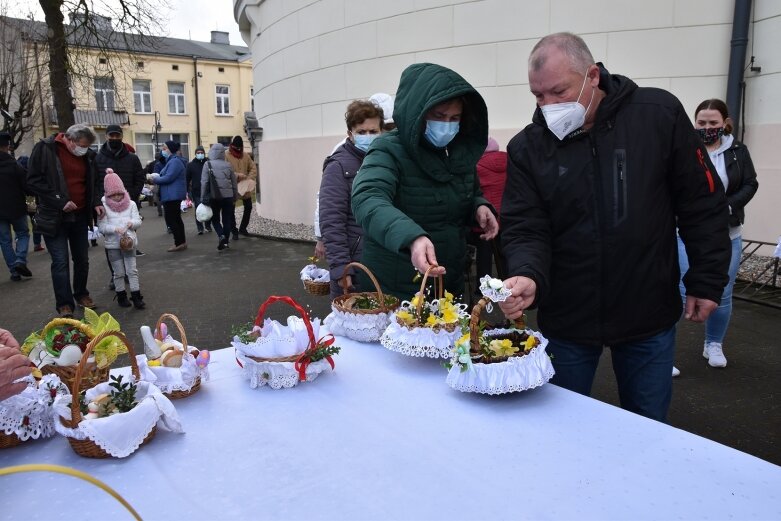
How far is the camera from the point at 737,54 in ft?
21.6

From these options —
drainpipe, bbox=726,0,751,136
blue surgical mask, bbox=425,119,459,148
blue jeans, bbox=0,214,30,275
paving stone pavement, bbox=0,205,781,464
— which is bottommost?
paving stone pavement, bbox=0,205,781,464

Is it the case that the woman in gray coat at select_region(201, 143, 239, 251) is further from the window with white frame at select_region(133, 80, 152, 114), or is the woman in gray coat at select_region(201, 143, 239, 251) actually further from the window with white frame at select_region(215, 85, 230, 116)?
the window with white frame at select_region(133, 80, 152, 114)

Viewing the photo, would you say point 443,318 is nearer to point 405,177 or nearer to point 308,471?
point 405,177

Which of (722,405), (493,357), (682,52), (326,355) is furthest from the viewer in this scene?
(682,52)

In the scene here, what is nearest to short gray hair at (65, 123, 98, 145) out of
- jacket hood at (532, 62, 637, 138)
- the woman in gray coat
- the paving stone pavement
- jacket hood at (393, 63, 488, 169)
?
the paving stone pavement

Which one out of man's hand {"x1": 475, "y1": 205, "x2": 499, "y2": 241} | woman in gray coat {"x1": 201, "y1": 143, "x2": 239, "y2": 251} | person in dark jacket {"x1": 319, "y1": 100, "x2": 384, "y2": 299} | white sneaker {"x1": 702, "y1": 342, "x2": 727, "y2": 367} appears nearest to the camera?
man's hand {"x1": 475, "y1": 205, "x2": 499, "y2": 241}

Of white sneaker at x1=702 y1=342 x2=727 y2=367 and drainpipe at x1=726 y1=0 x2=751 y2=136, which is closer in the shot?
white sneaker at x1=702 y1=342 x2=727 y2=367

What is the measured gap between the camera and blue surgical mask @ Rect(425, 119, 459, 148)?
2.30 metres

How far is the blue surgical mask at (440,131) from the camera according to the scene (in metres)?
2.30

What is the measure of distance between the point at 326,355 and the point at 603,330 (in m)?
0.97

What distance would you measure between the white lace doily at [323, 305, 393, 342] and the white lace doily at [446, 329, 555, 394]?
1.85 ft

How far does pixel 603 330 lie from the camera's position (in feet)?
6.64

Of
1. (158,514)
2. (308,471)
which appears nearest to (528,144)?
(308,471)

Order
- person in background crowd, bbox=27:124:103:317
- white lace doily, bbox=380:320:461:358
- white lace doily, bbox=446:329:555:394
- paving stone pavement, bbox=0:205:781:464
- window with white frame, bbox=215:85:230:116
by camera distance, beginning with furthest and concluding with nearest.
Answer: window with white frame, bbox=215:85:230:116
person in background crowd, bbox=27:124:103:317
paving stone pavement, bbox=0:205:781:464
white lace doily, bbox=380:320:461:358
white lace doily, bbox=446:329:555:394
